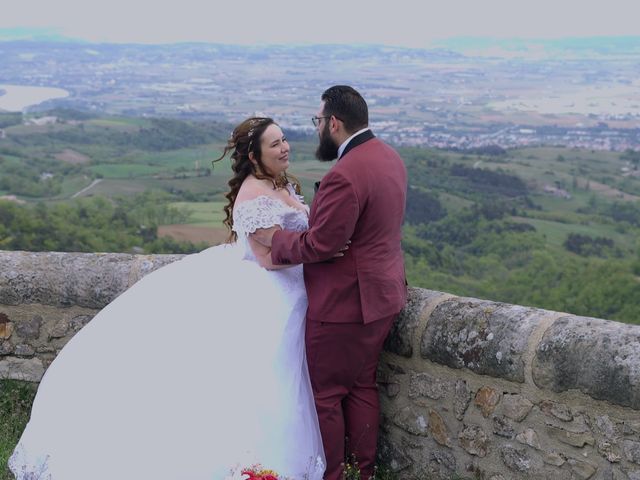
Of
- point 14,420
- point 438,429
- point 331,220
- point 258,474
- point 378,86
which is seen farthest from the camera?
point 378,86

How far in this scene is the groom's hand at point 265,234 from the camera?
12.1 ft

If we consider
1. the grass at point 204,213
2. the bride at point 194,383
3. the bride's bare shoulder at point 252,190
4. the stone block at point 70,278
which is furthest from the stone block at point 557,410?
the grass at point 204,213

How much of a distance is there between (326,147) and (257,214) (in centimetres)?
45

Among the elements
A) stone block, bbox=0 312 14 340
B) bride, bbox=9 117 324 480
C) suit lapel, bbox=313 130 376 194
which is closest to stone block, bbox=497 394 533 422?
bride, bbox=9 117 324 480

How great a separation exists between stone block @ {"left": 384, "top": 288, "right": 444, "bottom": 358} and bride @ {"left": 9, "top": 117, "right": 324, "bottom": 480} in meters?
0.47

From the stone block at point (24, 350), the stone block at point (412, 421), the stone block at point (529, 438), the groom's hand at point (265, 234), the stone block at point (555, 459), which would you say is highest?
the groom's hand at point (265, 234)

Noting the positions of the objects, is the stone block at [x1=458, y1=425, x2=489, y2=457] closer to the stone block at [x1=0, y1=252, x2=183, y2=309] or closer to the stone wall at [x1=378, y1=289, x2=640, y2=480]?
the stone wall at [x1=378, y1=289, x2=640, y2=480]

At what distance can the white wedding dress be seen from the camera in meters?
3.31

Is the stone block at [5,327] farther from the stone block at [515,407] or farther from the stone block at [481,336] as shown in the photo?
the stone block at [515,407]

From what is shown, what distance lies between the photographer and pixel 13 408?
4.51 m

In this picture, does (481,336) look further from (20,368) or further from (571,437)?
(20,368)

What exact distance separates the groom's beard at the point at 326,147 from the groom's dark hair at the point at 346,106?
2.8 inches

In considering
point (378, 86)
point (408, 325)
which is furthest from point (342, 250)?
point (378, 86)

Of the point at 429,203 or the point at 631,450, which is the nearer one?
the point at 631,450
